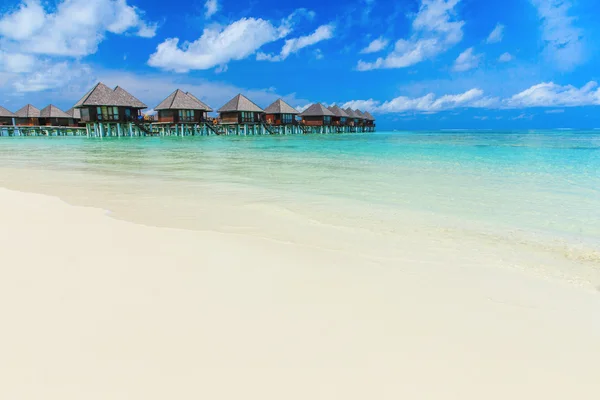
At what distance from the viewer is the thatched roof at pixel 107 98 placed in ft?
104

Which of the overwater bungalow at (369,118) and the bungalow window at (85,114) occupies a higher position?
the overwater bungalow at (369,118)

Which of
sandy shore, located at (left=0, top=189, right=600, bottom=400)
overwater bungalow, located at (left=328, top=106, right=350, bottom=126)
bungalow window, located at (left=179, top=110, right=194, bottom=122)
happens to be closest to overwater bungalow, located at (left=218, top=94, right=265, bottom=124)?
bungalow window, located at (left=179, top=110, right=194, bottom=122)

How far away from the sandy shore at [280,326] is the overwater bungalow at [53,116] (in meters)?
53.4

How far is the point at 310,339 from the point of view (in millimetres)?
1623

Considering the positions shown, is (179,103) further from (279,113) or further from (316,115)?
(316,115)

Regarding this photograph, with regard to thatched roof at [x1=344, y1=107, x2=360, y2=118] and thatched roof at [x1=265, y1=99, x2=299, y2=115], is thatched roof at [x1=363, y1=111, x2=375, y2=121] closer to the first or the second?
thatched roof at [x1=344, y1=107, x2=360, y2=118]

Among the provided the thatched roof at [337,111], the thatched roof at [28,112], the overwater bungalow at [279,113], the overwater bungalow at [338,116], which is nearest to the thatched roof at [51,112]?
the thatched roof at [28,112]

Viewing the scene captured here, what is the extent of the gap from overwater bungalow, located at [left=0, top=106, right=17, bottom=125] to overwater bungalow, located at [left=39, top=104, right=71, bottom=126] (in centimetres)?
294

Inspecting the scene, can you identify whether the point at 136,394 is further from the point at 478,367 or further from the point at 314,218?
the point at 314,218

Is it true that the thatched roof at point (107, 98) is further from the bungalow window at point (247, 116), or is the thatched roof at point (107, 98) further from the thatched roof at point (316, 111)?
the thatched roof at point (316, 111)

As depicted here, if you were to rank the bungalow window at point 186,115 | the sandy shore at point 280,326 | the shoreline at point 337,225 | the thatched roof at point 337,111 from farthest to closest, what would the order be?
the thatched roof at point 337,111 → the bungalow window at point 186,115 → the shoreline at point 337,225 → the sandy shore at point 280,326

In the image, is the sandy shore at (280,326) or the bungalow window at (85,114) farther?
the bungalow window at (85,114)

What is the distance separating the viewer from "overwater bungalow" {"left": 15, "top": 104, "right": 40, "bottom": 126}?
45906mm

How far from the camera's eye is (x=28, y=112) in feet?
151
